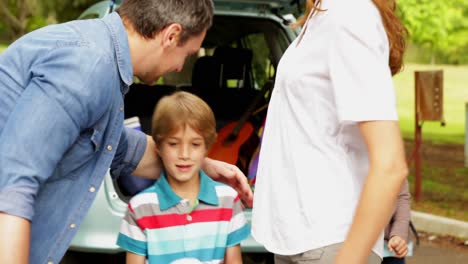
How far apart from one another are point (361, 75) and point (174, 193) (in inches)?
72.2

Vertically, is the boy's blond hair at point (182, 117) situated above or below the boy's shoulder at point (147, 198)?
above

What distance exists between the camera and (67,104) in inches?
94.7

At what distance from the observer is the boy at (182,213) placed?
3.85 m

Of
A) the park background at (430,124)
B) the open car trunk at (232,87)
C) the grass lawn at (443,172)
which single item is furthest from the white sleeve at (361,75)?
the grass lawn at (443,172)

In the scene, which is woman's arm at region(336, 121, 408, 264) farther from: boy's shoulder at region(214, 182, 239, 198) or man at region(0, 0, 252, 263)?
boy's shoulder at region(214, 182, 239, 198)

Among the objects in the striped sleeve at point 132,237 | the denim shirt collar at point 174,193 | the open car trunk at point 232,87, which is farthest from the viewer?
the open car trunk at point 232,87

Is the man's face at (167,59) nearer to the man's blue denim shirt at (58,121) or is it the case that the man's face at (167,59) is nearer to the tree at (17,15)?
the man's blue denim shirt at (58,121)

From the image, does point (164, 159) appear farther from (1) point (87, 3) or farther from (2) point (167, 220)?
(1) point (87, 3)

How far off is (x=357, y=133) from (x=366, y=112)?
14 cm

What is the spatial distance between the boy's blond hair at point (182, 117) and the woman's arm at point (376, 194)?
75.1 inches

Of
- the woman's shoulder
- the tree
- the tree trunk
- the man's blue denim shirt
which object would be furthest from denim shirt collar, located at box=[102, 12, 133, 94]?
the tree trunk

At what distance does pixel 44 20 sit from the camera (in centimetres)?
1595

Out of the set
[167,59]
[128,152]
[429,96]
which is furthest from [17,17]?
[167,59]

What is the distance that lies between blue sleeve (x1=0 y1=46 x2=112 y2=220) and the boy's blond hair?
5.24 ft
